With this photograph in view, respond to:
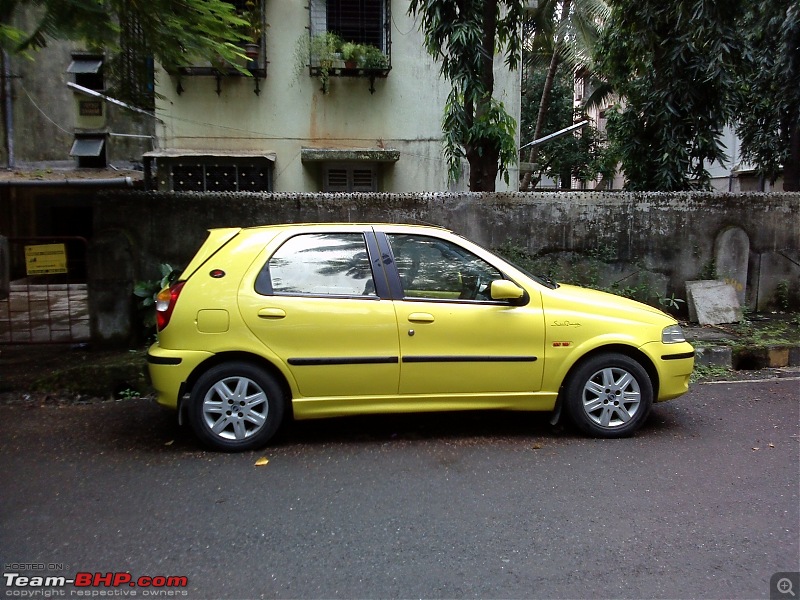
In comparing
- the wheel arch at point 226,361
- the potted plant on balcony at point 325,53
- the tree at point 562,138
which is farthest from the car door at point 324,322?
the tree at point 562,138

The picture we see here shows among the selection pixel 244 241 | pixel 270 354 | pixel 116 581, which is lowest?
pixel 116 581

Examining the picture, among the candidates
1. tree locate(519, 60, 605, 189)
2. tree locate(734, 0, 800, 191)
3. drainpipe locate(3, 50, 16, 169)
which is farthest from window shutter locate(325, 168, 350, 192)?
tree locate(519, 60, 605, 189)

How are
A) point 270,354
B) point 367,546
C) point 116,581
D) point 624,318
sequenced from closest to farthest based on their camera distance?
point 116,581
point 367,546
point 270,354
point 624,318

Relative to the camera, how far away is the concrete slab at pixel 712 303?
8.19m

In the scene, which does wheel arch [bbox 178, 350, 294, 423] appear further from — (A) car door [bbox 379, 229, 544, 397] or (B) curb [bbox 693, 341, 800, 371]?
(B) curb [bbox 693, 341, 800, 371]

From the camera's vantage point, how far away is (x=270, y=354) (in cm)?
455

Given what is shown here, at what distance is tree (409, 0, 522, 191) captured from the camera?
7.85m

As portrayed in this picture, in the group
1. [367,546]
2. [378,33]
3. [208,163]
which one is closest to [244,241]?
[367,546]

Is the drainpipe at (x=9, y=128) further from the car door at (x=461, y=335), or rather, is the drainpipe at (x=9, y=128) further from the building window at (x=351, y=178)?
the car door at (x=461, y=335)

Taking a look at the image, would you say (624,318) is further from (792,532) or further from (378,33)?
(378,33)

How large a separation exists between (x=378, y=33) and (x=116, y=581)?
10.7m

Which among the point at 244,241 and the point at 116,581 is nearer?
the point at 116,581

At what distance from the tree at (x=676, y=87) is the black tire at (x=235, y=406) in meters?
7.11

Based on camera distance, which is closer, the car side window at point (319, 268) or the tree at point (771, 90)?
the car side window at point (319, 268)
